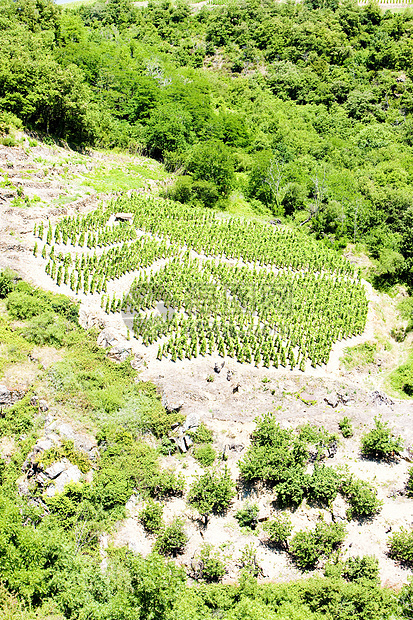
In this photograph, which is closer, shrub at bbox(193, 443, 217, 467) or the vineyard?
shrub at bbox(193, 443, 217, 467)

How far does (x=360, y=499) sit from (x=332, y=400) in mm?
5940

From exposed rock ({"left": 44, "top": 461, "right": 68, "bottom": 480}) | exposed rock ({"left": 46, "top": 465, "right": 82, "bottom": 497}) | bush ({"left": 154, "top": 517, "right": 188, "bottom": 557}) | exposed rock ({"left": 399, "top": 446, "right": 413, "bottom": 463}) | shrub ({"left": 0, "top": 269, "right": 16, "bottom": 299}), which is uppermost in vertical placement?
shrub ({"left": 0, "top": 269, "right": 16, "bottom": 299})

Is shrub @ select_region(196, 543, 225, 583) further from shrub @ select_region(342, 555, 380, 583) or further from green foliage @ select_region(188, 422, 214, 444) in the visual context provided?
green foliage @ select_region(188, 422, 214, 444)

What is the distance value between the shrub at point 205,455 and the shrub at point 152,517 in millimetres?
2944

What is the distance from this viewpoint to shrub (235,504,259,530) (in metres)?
19.2

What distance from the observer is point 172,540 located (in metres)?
17.8

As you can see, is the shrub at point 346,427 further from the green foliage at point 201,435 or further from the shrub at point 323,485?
the green foliage at point 201,435

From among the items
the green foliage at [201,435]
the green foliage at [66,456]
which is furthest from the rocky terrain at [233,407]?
the green foliage at [201,435]

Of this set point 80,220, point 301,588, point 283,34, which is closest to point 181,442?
point 301,588

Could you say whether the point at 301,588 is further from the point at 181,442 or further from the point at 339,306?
the point at 339,306

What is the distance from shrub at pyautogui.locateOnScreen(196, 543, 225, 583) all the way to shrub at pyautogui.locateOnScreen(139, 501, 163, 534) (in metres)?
1.89

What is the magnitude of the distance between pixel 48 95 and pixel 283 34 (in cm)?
4863

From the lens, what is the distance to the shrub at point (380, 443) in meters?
21.8

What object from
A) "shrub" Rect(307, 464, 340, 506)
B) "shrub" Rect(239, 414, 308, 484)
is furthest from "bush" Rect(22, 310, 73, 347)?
"shrub" Rect(307, 464, 340, 506)
